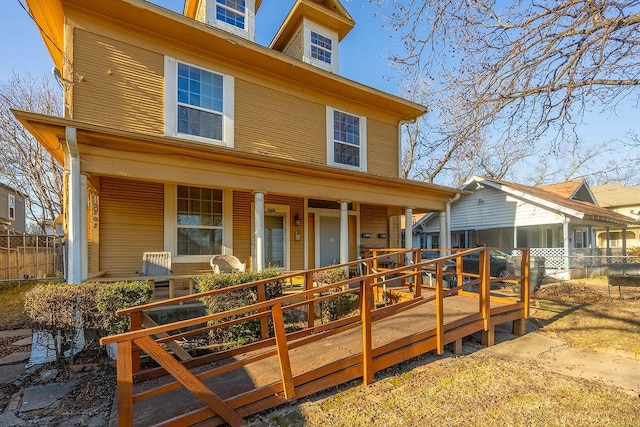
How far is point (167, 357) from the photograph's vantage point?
275 centimetres

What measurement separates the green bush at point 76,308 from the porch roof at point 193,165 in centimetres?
196

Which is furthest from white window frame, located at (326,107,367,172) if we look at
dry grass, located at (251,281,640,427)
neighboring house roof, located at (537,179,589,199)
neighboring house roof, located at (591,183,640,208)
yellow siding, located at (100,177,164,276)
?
neighboring house roof, located at (591,183,640,208)

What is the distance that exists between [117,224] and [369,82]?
8124mm

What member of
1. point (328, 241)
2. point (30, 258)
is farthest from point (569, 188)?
point (30, 258)

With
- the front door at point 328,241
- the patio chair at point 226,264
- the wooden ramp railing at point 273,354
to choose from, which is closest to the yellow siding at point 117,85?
the patio chair at point 226,264

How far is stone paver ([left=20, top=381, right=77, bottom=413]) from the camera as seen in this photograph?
3.55 meters

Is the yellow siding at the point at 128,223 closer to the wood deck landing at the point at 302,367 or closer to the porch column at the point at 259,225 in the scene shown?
the porch column at the point at 259,225

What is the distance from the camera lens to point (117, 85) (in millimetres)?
6879

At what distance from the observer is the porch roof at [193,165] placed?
17.5 feet

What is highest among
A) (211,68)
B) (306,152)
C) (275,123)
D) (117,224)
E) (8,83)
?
(8,83)

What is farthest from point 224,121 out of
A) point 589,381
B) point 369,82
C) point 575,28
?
point 589,381

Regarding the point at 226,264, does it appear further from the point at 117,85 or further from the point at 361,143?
the point at 361,143

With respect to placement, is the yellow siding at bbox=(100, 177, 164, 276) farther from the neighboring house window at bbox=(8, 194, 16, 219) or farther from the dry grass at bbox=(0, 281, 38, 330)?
the neighboring house window at bbox=(8, 194, 16, 219)

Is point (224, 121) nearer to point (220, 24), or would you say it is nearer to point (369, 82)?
point (220, 24)
